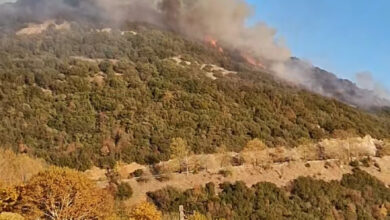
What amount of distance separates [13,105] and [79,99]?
35.0 ft

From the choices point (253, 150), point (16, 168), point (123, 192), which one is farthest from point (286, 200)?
point (16, 168)

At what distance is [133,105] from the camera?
324ft

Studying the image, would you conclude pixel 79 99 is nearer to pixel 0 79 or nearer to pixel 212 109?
pixel 0 79

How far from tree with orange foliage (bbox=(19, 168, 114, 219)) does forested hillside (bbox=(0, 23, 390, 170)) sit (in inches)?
1345

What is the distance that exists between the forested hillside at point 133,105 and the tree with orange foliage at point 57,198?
34.2 m

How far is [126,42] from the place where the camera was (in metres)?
131

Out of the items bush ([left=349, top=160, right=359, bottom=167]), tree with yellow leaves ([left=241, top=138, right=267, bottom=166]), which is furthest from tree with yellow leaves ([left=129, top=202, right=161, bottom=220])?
bush ([left=349, top=160, right=359, bottom=167])

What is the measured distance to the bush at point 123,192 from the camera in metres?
65.2

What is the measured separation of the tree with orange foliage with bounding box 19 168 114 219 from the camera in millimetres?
43125

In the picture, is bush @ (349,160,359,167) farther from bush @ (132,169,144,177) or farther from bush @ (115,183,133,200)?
bush @ (115,183,133,200)

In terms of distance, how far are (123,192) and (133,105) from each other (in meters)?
34.3

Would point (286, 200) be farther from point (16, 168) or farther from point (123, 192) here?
point (16, 168)

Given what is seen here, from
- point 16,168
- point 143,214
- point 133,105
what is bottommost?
point 143,214

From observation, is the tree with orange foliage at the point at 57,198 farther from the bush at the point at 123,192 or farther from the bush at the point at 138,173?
the bush at the point at 138,173
